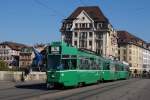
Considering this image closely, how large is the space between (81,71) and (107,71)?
14.3m

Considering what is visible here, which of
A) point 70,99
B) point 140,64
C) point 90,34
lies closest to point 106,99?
point 70,99

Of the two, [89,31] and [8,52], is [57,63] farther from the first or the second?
[8,52]

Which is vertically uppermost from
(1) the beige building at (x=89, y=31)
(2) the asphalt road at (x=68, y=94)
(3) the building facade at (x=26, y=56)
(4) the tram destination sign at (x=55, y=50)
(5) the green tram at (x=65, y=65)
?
(1) the beige building at (x=89, y=31)

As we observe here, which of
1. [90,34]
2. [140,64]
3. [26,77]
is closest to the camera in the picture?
[26,77]

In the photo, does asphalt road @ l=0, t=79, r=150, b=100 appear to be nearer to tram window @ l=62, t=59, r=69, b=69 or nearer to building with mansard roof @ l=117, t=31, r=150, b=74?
tram window @ l=62, t=59, r=69, b=69

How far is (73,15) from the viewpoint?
127m

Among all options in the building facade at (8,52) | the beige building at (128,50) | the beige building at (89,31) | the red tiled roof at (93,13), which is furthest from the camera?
the building facade at (8,52)

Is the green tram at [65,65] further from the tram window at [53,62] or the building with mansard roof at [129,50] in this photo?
the building with mansard roof at [129,50]

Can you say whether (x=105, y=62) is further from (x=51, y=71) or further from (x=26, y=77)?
(x=51, y=71)

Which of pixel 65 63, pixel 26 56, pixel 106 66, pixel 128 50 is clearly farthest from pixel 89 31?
pixel 65 63

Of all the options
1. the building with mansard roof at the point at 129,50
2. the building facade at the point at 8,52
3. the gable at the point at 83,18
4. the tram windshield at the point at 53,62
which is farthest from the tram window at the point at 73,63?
the building facade at the point at 8,52

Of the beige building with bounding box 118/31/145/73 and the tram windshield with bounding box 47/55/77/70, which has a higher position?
the beige building with bounding box 118/31/145/73

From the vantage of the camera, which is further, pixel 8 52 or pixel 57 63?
pixel 8 52

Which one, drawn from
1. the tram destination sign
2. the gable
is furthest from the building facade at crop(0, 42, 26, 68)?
the tram destination sign
